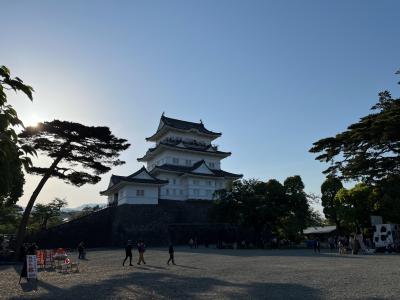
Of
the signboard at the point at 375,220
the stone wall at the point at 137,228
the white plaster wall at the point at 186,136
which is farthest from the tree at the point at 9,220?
the signboard at the point at 375,220

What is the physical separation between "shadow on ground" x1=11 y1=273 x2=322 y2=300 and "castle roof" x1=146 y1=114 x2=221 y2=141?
46.2m

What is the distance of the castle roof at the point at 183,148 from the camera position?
56.2 meters

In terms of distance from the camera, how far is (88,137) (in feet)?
92.6

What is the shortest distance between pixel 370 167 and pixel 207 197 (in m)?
31.3

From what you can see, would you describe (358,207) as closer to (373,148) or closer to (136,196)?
(373,148)

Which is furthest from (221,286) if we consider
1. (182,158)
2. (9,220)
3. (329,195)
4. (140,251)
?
(182,158)

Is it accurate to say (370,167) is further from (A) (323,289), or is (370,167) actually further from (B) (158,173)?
(B) (158,173)

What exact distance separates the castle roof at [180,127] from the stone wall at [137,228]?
15.0 metres

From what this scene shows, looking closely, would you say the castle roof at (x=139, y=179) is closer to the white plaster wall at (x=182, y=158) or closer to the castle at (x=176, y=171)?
the castle at (x=176, y=171)

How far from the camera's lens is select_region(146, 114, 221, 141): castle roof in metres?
59.8

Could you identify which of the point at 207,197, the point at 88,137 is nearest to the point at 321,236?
the point at 207,197

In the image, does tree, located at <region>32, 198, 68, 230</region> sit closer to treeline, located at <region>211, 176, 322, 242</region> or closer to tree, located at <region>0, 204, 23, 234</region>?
tree, located at <region>0, 204, 23, 234</region>

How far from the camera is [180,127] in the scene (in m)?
61.0

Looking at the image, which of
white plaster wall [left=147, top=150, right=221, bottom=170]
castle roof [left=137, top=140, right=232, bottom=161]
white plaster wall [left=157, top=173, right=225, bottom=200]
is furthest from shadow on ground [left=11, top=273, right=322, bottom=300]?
white plaster wall [left=147, top=150, right=221, bottom=170]
